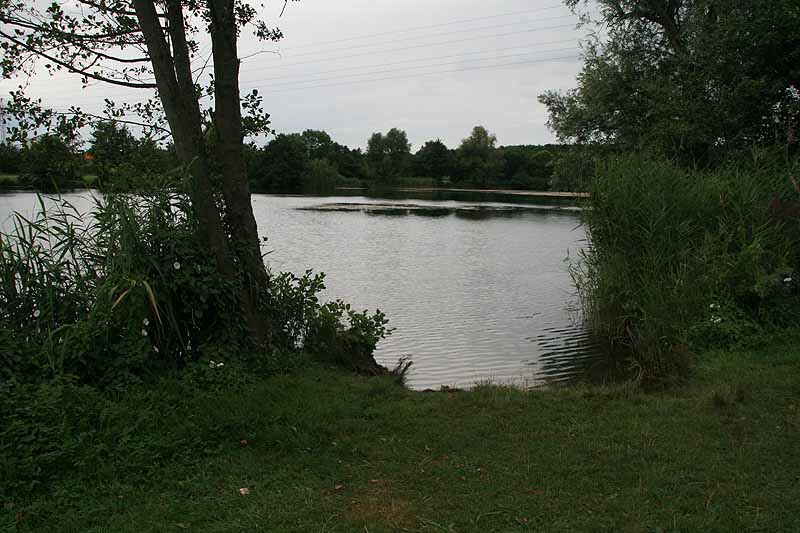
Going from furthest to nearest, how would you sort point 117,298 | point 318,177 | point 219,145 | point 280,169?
point 318,177 → point 280,169 → point 219,145 → point 117,298

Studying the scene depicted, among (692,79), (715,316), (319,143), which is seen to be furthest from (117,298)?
(319,143)

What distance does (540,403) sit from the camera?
579 cm

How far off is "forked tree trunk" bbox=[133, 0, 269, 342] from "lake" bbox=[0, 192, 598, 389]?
1405mm

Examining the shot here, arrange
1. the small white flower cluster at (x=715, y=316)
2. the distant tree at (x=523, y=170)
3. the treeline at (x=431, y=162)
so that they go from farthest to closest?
the treeline at (x=431, y=162) → the distant tree at (x=523, y=170) → the small white flower cluster at (x=715, y=316)

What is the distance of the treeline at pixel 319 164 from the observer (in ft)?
20.8

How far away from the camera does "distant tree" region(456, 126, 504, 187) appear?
121438 mm

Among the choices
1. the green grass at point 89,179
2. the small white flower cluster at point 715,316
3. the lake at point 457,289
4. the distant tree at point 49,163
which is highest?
the distant tree at point 49,163

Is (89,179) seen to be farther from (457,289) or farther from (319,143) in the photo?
(319,143)

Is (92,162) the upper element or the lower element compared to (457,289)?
upper

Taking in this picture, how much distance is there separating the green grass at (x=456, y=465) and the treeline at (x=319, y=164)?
8.59 ft

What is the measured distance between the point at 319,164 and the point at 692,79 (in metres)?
84.8

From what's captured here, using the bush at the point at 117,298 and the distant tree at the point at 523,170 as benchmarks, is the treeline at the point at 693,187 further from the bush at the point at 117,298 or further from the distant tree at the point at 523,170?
the distant tree at the point at 523,170

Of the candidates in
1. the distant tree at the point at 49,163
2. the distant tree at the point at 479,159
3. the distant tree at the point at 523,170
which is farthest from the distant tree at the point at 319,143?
the distant tree at the point at 49,163

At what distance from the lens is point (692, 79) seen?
1569cm
